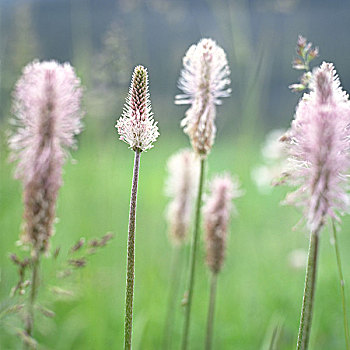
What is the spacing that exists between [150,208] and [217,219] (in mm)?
2929

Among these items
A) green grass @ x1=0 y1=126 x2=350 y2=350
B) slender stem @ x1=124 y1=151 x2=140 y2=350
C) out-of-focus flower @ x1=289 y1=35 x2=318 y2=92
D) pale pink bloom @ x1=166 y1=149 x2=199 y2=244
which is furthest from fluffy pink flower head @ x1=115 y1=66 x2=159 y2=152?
pale pink bloom @ x1=166 y1=149 x2=199 y2=244

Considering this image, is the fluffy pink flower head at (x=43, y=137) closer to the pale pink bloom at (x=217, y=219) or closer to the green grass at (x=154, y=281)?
the green grass at (x=154, y=281)

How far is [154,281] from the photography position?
2.95 meters

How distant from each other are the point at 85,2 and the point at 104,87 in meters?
0.56

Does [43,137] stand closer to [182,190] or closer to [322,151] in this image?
[322,151]

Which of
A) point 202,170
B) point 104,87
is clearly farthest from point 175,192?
point 202,170

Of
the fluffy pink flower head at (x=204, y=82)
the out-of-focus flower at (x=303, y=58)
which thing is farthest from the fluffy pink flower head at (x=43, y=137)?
the out-of-focus flower at (x=303, y=58)

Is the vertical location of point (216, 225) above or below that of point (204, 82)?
below

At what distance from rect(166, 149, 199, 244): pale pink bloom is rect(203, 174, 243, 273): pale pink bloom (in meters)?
0.32

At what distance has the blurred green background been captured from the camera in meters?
2.26

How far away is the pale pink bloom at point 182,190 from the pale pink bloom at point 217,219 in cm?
32

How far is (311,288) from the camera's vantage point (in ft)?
3.31

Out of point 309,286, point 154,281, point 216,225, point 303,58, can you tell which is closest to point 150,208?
point 154,281

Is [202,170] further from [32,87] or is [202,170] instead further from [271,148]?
[271,148]
